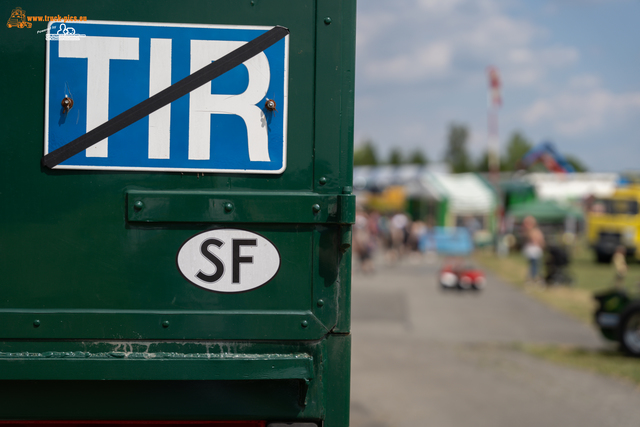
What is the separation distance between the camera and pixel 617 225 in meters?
24.5

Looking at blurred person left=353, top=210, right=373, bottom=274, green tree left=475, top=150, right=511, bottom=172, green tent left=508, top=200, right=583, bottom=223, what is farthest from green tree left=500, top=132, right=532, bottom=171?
blurred person left=353, top=210, right=373, bottom=274

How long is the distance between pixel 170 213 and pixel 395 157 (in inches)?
4550

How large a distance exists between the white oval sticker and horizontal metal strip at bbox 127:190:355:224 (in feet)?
0.20

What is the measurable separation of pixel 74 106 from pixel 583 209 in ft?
121

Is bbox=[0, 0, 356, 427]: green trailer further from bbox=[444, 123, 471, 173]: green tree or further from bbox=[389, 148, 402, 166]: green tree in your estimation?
bbox=[444, 123, 471, 173]: green tree

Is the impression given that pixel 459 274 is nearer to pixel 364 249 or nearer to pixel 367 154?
pixel 364 249

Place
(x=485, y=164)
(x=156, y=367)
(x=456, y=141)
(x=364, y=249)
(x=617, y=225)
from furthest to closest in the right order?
1. (x=456, y=141)
2. (x=485, y=164)
3. (x=617, y=225)
4. (x=364, y=249)
5. (x=156, y=367)

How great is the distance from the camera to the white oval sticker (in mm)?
1953

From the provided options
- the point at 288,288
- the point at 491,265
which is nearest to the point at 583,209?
Result: the point at 491,265

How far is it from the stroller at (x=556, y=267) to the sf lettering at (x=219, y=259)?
53.0 ft

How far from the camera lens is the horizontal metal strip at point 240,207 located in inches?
75.9

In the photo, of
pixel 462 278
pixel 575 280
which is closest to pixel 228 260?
pixel 462 278

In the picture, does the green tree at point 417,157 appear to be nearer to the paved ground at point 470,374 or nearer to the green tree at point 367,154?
the green tree at point 367,154

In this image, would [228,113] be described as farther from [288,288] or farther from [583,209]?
[583,209]
